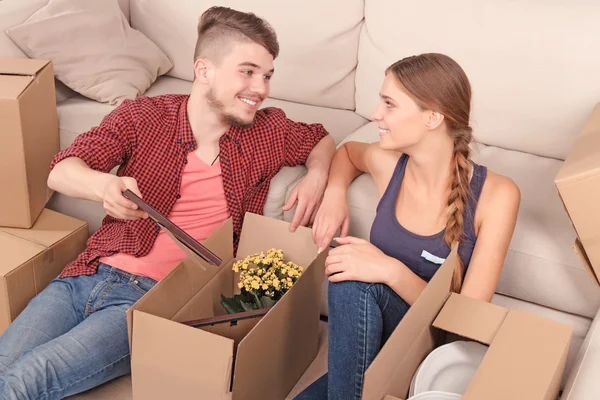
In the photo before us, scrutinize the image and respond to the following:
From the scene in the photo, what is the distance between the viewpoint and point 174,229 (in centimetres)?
142

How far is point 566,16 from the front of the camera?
203cm

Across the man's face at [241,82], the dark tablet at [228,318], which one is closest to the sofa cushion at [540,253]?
the man's face at [241,82]

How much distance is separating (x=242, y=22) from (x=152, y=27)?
0.97 metres

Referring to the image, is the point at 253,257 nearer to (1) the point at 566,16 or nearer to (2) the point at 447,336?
(2) the point at 447,336

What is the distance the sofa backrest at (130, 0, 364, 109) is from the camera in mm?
2377

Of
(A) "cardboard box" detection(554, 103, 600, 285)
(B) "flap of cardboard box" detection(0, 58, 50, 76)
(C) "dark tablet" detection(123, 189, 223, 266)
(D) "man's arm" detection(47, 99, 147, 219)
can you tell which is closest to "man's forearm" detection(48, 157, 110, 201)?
(D) "man's arm" detection(47, 99, 147, 219)

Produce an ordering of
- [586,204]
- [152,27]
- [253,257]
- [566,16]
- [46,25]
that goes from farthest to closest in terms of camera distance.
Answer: [152,27] → [46,25] → [566,16] → [253,257] → [586,204]

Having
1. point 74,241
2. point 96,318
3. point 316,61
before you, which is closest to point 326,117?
point 316,61

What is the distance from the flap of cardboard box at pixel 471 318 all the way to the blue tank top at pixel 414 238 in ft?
0.82

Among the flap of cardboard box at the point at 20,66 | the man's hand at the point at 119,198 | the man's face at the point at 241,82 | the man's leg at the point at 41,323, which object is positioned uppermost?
the man's face at the point at 241,82

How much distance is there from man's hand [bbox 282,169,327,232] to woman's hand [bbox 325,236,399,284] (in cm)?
32

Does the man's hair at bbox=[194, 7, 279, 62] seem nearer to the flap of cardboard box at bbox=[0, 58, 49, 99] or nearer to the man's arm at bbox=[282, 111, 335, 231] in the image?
the man's arm at bbox=[282, 111, 335, 231]

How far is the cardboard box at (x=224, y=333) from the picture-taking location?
142cm

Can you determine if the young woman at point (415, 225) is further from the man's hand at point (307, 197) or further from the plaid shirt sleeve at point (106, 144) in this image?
the plaid shirt sleeve at point (106, 144)
